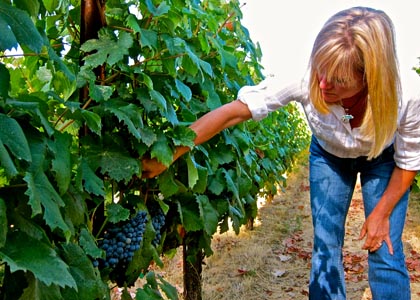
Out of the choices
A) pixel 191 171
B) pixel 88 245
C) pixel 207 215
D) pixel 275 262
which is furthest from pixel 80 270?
pixel 275 262

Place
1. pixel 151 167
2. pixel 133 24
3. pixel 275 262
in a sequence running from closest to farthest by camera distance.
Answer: pixel 133 24, pixel 151 167, pixel 275 262

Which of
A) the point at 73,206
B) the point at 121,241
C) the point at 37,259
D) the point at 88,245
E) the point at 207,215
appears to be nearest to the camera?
the point at 37,259


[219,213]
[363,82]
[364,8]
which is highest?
[364,8]

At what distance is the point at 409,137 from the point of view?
2.22 metres

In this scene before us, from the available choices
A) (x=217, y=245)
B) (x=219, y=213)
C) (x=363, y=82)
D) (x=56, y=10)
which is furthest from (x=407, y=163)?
(x=217, y=245)

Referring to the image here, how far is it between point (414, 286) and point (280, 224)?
2.46 meters

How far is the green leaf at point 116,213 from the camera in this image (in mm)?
1700

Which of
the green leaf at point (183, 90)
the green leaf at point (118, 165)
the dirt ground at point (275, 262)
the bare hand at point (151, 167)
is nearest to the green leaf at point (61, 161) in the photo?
the green leaf at point (118, 165)

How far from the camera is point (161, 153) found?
1.81 meters

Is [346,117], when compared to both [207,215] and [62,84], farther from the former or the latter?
[62,84]

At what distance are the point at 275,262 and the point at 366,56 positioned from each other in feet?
11.1

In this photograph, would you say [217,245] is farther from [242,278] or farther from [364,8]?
[364,8]

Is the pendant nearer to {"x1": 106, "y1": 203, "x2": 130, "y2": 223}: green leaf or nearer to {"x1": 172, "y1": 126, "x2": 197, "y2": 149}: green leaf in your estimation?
{"x1": 172, "y1": 126, "x2": 197, "y2": 149}: green leaf

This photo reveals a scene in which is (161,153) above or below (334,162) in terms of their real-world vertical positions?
below
